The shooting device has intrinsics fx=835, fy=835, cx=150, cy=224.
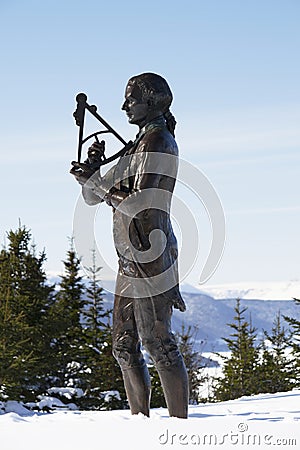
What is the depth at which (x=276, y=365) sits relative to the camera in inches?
750

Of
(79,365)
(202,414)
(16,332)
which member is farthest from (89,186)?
(79,365)

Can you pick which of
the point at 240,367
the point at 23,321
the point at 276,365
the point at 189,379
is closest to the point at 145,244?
the point at 189,379

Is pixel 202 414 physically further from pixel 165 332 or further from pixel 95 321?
pixel 95 321

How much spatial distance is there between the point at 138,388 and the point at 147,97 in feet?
7.42

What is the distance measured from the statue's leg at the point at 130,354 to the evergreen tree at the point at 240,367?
11.4 meters

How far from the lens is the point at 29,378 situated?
15.3 m

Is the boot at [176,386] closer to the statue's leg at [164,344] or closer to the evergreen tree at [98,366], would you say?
the statue's leg at [164,344]

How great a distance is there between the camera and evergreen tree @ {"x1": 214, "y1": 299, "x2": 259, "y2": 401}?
1808cm

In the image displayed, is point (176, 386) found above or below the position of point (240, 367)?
below

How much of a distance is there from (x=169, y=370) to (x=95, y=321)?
11.4 m

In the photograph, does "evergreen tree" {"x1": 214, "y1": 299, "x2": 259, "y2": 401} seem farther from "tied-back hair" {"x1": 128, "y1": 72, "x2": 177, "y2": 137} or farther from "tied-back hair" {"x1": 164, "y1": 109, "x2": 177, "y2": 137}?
"tied-back hair" {"x1": 128, "y1": 72, "x2": 177, "y2": 137}

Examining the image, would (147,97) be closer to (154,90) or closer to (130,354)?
(154,90)

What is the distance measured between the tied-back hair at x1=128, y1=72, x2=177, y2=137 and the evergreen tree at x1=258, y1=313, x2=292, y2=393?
1171 cm

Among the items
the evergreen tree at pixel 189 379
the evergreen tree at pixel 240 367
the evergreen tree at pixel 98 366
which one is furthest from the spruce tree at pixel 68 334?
the evergreen tree at pixel 240 367
